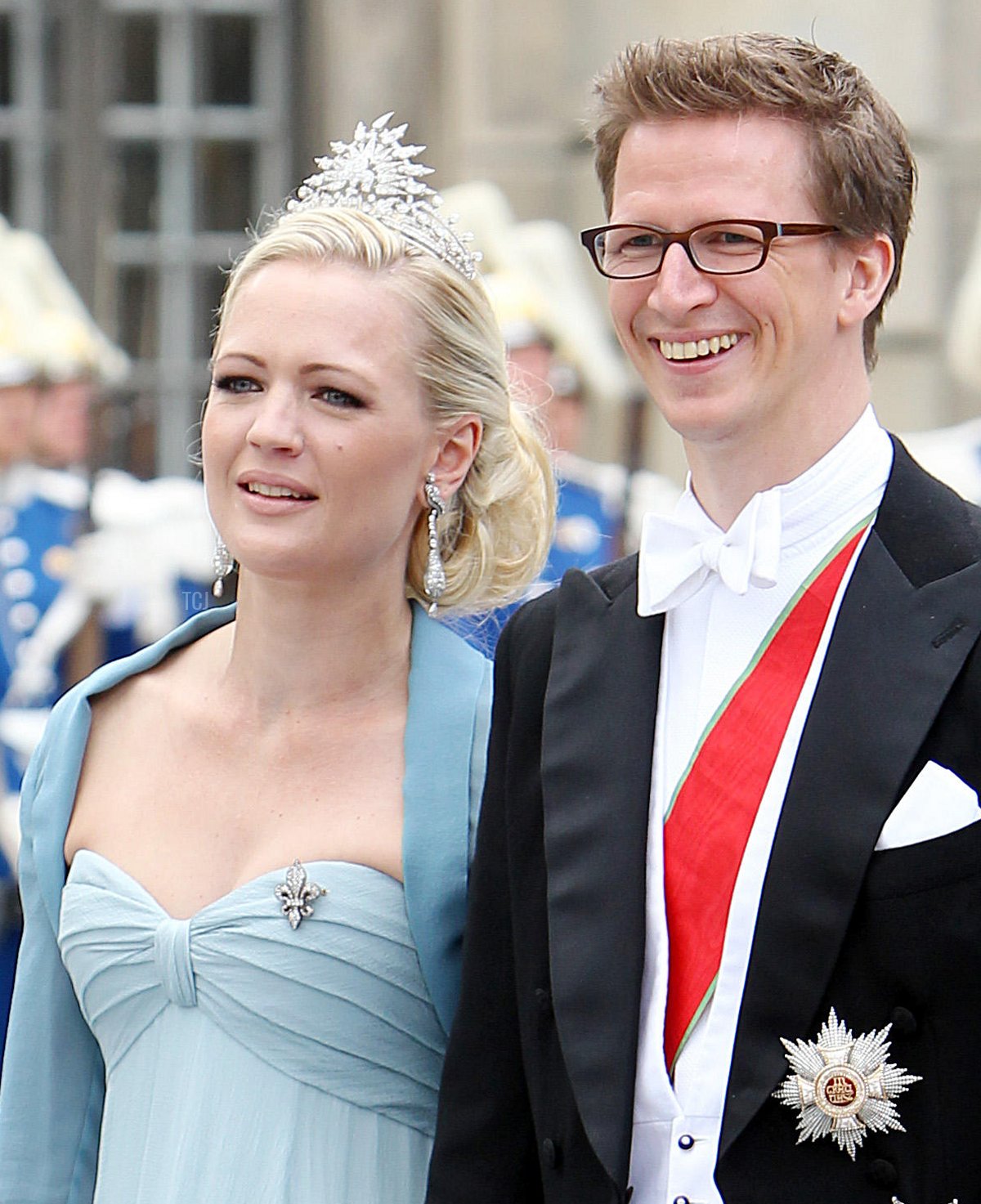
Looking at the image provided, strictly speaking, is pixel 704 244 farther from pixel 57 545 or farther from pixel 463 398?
pixel 57 545

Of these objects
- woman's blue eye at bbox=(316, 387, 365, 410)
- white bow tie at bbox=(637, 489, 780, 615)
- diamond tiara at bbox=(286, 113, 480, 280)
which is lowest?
white bow tie at bbox=(637, 489, 780, 615)

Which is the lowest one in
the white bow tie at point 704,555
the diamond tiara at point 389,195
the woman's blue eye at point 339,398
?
the white bow tie at point 704,555

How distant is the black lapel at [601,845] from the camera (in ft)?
6.48

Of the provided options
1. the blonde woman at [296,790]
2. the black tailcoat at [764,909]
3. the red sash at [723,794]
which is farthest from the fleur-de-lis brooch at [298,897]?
the red sash at [723,794]

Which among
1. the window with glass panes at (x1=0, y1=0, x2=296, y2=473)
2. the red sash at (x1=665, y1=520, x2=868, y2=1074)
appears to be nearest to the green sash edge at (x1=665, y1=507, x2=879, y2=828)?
the red sash at (x1=665, y1=520, x2=868, y2=1074)

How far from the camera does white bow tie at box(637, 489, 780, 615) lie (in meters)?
1.97

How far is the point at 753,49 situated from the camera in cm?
199

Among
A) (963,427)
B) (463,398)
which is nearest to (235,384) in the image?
(463,398)

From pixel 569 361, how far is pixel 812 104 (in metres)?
4.65

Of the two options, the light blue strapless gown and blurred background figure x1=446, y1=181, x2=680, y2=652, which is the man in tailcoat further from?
blurred background figure x1=446, y1=181, x2=680, y2=652

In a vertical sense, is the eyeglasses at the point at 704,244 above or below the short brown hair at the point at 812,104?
below

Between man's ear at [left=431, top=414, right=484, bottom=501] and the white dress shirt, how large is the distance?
1.57 feet

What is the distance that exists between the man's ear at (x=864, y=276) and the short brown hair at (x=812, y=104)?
0.01 meters

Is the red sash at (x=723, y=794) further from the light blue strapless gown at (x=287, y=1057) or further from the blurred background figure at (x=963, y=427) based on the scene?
the blurred background figure at (x=963, y=427)
